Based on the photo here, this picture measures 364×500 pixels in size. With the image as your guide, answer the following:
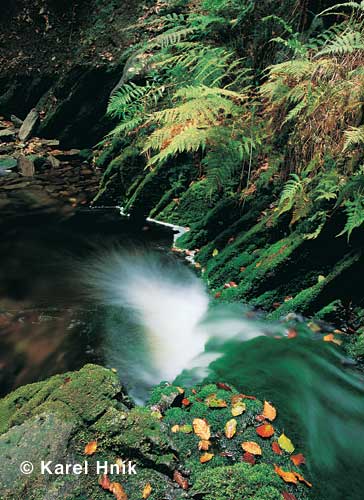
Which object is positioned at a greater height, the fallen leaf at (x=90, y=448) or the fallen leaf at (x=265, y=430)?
the fallen leaf at (x=265, y=430)

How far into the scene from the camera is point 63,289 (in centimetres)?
506

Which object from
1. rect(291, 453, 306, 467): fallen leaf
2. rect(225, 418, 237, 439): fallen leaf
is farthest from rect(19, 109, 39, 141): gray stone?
rect(291, 453, 306, 467): fallen leaf

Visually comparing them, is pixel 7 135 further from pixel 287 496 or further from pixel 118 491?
pixel 287 496

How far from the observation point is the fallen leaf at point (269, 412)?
284 cm

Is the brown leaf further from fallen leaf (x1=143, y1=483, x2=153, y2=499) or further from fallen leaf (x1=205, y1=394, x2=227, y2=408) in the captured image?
fallen leaf (x1=205, y1=394, x2=227, y2=408)

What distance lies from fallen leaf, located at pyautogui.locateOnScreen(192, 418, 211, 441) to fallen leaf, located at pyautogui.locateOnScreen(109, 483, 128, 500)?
68 centimetres

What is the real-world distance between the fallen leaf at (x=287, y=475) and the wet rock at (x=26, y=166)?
8.47 m

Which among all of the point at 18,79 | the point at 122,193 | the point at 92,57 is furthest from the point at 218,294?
the point at 18,79

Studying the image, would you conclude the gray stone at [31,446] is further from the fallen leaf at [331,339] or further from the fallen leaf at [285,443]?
the fallen leaf at [331,339]

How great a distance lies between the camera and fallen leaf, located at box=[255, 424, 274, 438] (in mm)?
2620

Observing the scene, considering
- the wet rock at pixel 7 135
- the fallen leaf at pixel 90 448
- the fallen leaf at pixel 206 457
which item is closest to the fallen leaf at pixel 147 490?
the fallen leaf at pixel 90 448

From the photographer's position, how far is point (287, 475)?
236 cm

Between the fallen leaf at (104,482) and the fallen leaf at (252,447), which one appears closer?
the fallen leaf at (104,482)

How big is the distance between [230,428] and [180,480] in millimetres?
548
